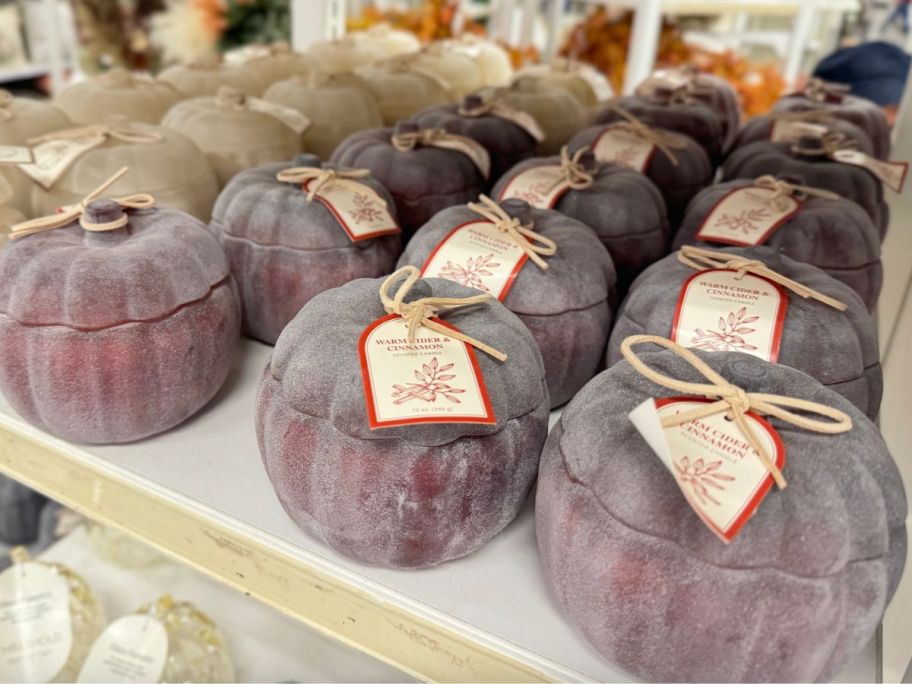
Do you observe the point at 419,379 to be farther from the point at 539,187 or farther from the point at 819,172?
the point at 819,172

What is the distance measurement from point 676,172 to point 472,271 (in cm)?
75

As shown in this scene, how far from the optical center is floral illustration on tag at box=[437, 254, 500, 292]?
3.45ft

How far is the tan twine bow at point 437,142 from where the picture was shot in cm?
148

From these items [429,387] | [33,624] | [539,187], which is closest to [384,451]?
[429,387]

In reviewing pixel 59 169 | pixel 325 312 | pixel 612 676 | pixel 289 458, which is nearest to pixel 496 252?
pixel 325 312

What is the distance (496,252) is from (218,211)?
511mm

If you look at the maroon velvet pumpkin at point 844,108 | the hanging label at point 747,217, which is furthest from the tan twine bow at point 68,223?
the maroon velvet pumpkin at point 844,108

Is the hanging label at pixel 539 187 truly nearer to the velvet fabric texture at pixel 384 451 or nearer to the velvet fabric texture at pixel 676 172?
the velvet fabric texture at pixel 676 172

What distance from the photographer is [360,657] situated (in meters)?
1.38

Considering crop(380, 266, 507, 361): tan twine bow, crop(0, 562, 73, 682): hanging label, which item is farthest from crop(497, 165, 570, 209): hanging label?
crop(0, 562, 73, 682): hanging label

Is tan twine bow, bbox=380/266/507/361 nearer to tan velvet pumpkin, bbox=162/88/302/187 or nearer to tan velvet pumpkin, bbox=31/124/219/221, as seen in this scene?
tan velvet pumpkin, bbox=31/124/219/221

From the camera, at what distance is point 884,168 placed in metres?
1.43

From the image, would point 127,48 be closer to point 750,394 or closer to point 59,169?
point 59,169

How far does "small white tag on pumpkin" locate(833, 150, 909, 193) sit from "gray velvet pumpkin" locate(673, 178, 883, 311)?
23 cm
